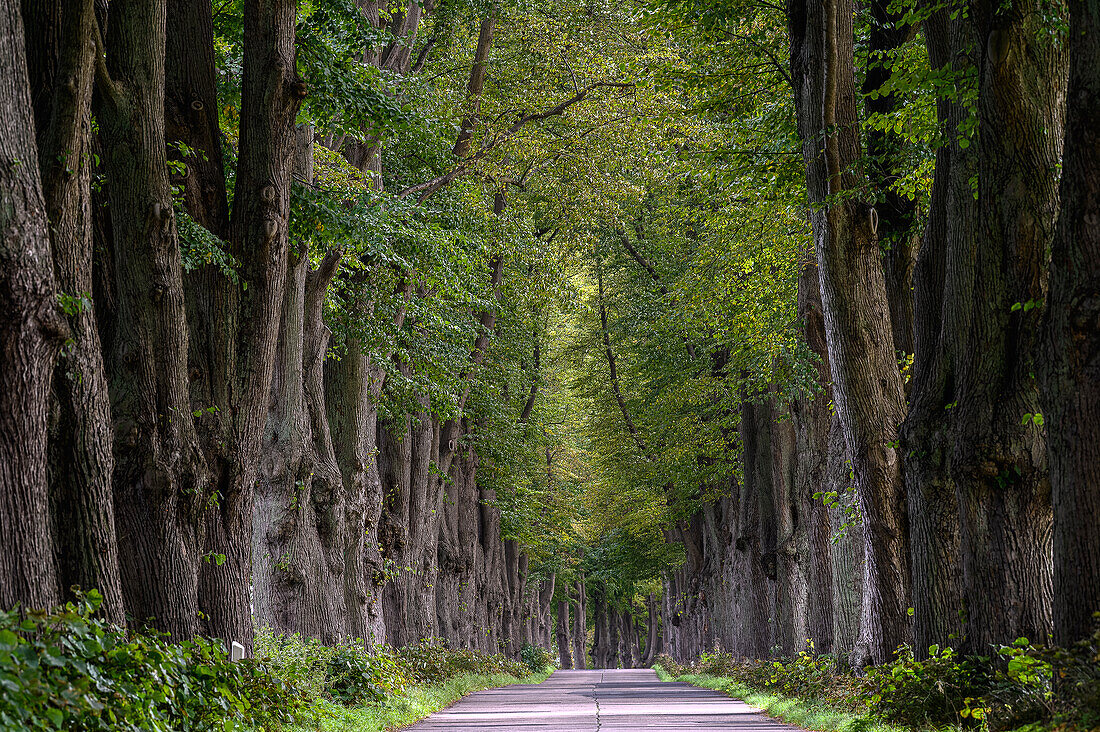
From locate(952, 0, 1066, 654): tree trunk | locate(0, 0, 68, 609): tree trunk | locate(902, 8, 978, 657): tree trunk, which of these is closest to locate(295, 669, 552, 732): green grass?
locate(0, 0, 68, 609): tree trunk

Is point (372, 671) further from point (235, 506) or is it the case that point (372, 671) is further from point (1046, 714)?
point (1046, 714)

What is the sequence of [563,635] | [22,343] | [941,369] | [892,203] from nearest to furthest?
[22,343]
[941,369]
[892,203]
[563,635]

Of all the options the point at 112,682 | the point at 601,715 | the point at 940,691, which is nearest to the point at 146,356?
the point at 112,682

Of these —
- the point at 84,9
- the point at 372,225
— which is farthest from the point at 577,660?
the point at 84,9

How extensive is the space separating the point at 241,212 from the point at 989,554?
24.2ft

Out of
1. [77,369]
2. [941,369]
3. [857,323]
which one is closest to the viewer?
[77,369]

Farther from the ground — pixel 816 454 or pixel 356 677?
pixel 816 454

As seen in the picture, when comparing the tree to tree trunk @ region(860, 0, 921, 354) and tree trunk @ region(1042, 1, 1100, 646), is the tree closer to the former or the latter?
tree trunk @ region(1042, 1, 1100, 646)

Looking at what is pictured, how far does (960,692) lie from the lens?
819 centimetres

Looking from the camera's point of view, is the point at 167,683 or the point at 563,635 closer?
the point at 167,683

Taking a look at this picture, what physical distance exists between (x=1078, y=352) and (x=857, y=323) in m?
5.26

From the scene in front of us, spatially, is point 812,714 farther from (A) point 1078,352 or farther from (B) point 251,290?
(B) point 251,290

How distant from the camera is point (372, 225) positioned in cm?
1197

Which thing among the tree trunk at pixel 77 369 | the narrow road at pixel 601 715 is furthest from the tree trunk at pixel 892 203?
the tree trunk at pixel 77 369
